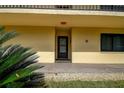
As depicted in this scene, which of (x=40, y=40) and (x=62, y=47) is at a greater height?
(x=40, y=40)

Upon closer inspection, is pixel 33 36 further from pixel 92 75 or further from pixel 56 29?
pixel 92 75

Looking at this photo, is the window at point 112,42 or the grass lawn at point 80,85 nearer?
the grass lawn at point 80,85

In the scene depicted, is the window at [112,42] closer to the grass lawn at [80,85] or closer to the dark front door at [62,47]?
the dark front door at [62,47]

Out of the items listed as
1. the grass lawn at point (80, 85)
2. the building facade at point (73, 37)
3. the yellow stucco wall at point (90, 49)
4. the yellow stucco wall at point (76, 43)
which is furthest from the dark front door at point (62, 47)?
the grass lawn at point (80, 85)

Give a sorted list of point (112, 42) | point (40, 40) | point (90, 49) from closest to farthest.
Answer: point (40, 40) → point (90, 49) → point (112, 42)

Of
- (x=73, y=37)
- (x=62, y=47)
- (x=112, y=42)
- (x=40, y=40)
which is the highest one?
(x=73, y=37)

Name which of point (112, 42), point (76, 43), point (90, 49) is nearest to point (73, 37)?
point (76, 43)

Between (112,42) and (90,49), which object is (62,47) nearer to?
(90,49)

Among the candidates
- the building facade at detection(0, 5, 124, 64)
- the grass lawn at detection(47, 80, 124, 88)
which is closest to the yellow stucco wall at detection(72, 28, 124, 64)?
the building facade at detection(0, 5, 124, 64)

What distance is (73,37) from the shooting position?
61.3ft

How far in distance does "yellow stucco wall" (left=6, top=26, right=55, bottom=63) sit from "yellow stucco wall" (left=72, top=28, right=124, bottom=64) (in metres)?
1.60

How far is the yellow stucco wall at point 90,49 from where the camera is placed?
18703 mm

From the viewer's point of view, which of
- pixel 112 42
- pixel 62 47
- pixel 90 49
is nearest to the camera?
pixel 90 49

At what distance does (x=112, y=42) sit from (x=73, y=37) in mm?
3120
